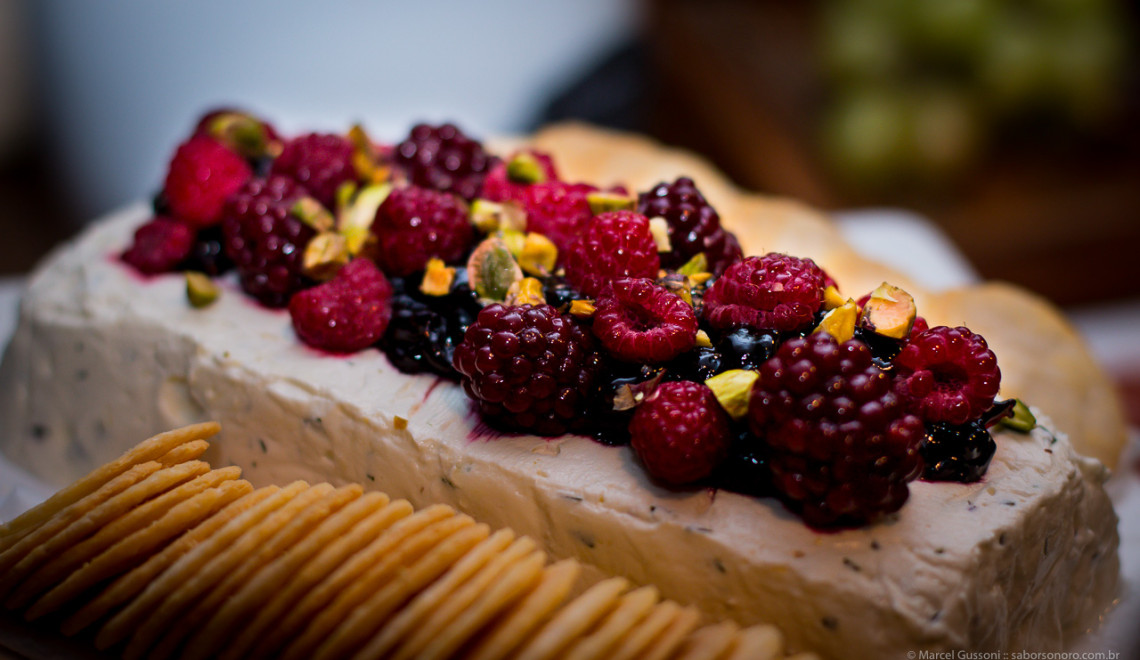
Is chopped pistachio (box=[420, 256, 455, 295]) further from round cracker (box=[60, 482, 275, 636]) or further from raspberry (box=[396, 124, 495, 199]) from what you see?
round cracker (box=[60, 482, 275, 636])

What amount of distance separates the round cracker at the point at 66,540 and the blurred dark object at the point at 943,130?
114 inches

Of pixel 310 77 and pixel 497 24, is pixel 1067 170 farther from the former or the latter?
pixel 310 77

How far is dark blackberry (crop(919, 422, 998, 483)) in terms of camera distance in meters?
1.42

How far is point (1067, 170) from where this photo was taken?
3.84m

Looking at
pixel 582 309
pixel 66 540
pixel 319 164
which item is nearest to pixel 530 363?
pixel 582 309

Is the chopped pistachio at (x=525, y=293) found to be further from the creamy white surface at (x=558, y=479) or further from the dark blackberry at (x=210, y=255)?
the dark blackberry at (x=210, y=255)

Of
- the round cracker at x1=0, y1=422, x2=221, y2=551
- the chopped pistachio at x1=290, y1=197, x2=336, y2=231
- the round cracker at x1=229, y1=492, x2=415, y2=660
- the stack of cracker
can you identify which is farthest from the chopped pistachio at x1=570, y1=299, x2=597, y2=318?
the round cracker at x1=0, y1=422, x2=221, y2=551

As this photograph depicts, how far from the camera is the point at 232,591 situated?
4.43ft

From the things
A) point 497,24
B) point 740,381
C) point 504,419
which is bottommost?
point 504,419

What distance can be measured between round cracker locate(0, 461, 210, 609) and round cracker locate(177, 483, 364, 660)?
0.70 ft

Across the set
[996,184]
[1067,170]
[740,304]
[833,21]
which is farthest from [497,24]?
[740,304]

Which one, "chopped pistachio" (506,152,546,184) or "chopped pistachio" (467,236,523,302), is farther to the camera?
"chopped pistachio" (506,152,546,184)

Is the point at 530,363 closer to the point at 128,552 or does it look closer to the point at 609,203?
the point at 609,203

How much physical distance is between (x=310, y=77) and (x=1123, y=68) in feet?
10.8
